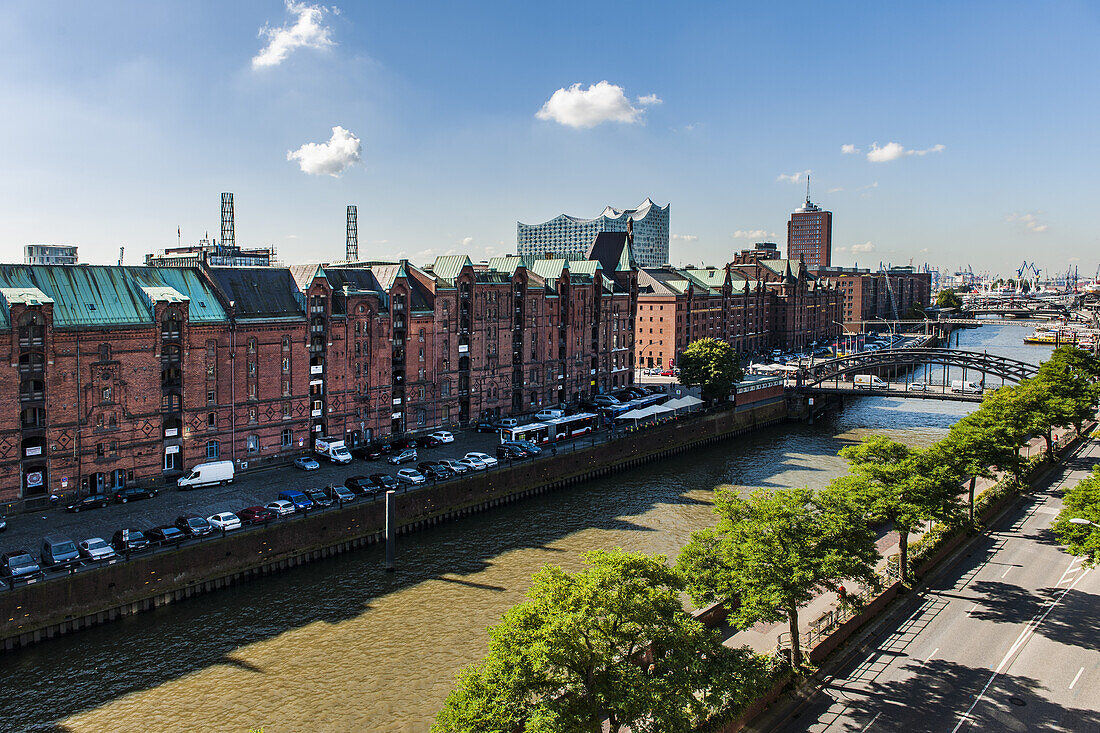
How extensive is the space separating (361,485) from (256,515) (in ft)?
30.4

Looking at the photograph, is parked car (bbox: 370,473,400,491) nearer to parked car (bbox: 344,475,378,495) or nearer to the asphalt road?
parked car (bbox: 344,475,378,495)

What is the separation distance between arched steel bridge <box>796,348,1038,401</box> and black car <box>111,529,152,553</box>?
94532mm

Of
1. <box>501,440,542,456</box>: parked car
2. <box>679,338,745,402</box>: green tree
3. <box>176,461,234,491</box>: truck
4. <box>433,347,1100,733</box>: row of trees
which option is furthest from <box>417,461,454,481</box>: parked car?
<box>679,338,745,402</box>: green tree

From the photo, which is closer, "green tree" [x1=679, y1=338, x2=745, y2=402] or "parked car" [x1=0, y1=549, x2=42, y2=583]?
"parked car" [x1=0, y1=549, x2=42, y2=583]

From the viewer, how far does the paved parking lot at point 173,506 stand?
158 ft

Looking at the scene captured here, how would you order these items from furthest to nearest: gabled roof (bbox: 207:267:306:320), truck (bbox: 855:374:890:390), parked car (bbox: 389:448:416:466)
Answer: truck (bbox: 855:374:890:390), parked car (bbox: 389:448:416:466), gabled roof (bbox: 207:267:306:320)

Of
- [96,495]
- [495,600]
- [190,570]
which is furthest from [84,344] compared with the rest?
[495,600]

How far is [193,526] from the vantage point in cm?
4769

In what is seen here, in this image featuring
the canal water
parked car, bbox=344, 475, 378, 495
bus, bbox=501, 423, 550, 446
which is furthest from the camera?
bus, bbox=501, 423, 550, 446

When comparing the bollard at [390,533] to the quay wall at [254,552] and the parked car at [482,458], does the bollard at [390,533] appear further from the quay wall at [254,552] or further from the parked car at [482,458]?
the parked car at [482,458]

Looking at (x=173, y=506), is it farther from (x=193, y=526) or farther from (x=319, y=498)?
(x=319, y=498)

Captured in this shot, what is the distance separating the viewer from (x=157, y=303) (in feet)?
194

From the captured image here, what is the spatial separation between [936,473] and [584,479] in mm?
38812

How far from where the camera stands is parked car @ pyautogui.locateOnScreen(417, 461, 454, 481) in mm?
61781
